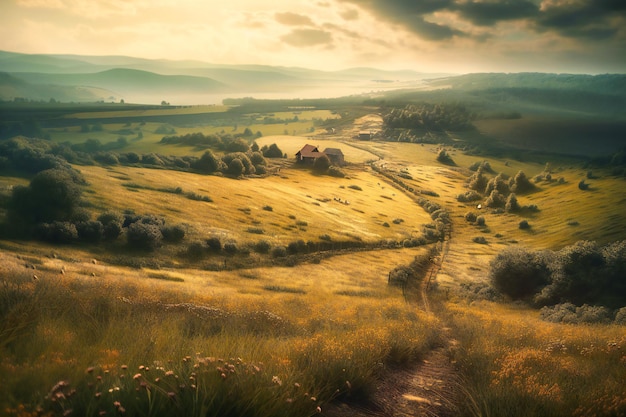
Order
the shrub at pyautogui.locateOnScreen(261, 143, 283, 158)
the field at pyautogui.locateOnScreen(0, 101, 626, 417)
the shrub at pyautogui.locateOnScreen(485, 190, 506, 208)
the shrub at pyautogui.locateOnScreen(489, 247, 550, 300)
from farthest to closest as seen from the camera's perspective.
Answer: the shrub at pyautogui.locateOnScreen(261, 143, 283, 158) → the shrub at pyautogui.locateOnScreen(485, 190, 506, 208) → the shrub at pyautogui.locateOnScreen(489, 247, 550, 300) → the field at pyautogui.locateOnScreen(0, 101, 626, 417)

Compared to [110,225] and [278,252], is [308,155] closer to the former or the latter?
[278,252]

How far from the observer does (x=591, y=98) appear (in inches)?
3356

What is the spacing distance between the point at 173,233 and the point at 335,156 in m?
91.2

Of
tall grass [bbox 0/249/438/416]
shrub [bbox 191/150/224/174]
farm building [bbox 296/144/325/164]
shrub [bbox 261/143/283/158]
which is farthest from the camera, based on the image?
shrub [bbox 261/143/283/158]

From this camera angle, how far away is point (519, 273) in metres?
40.2

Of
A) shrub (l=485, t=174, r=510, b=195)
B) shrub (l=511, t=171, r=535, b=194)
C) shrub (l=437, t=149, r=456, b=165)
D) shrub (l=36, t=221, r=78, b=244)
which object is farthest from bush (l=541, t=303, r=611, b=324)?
shrub (l=437, t=149, r=456, b=165)

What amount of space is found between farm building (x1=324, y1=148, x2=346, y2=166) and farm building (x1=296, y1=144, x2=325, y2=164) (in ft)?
20.2

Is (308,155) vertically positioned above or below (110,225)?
above

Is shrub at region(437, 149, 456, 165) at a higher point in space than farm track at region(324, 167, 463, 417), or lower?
higher

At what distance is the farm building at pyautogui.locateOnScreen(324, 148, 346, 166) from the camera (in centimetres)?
13012

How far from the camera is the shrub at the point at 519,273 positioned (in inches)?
1538

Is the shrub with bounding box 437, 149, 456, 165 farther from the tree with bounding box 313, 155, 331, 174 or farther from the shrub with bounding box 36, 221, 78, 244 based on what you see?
the shrub with bounding box 36, 221, 78, 244

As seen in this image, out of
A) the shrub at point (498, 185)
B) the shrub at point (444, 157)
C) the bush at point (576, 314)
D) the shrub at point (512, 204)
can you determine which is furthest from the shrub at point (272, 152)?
the bush at point (576, 314)

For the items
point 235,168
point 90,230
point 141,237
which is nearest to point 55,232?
point 90,230
